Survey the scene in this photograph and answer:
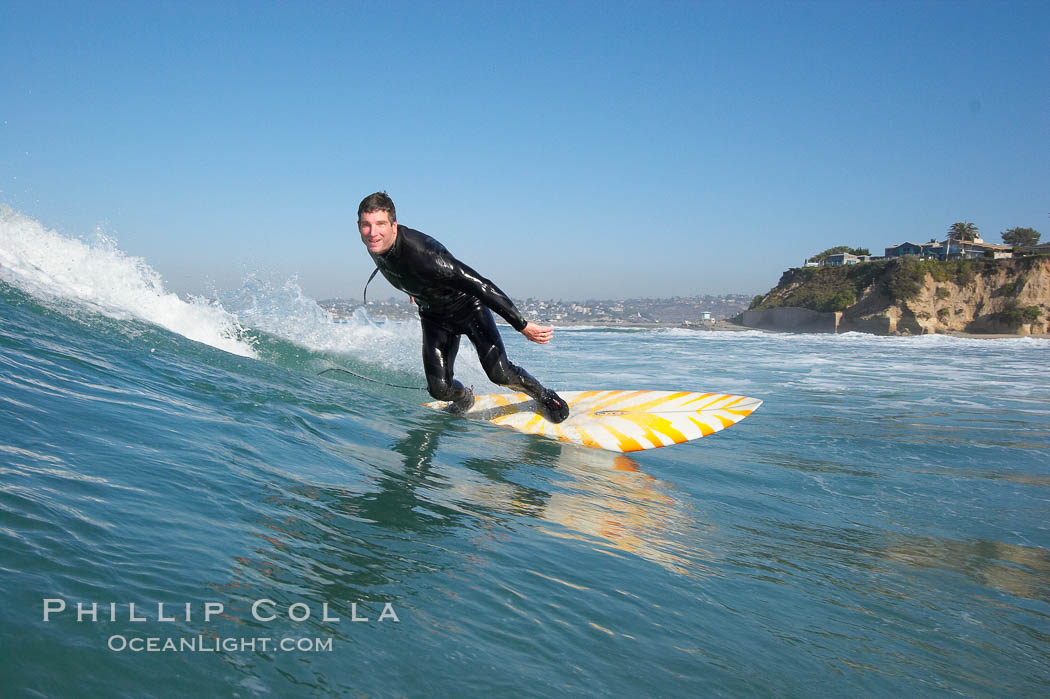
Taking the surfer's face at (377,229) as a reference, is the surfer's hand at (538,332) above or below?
below

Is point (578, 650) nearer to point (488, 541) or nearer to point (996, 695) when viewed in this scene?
point (488, 541)

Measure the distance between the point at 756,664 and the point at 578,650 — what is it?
58 cm

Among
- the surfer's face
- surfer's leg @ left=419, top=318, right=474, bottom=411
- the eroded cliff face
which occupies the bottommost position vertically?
surfer's leg @ left=419, top=318, right=474, bottom=411

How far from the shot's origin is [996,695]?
6.67 feet

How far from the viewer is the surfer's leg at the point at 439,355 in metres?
6.08

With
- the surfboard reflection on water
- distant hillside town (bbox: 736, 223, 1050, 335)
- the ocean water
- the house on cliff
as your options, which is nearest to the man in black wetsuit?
the ocean water

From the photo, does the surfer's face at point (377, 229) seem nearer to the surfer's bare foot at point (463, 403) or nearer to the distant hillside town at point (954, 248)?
the surfer's bare foot at point (463, 403)

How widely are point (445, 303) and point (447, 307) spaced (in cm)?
6

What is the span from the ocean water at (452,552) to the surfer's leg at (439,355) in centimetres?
36

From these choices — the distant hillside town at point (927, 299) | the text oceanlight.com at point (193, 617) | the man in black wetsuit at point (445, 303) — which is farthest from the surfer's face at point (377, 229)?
the distant hillside town at point (927, 299)

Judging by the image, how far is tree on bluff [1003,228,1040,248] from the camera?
81.1m

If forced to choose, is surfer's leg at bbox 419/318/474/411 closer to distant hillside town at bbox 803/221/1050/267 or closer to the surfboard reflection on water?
the surfboard reflection on water

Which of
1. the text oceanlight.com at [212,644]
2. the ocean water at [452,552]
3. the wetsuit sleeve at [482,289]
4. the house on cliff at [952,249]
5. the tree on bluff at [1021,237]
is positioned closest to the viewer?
the text oceanlight.com at [212,644]

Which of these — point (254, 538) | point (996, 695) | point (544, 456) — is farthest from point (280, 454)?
point (996, 695)
